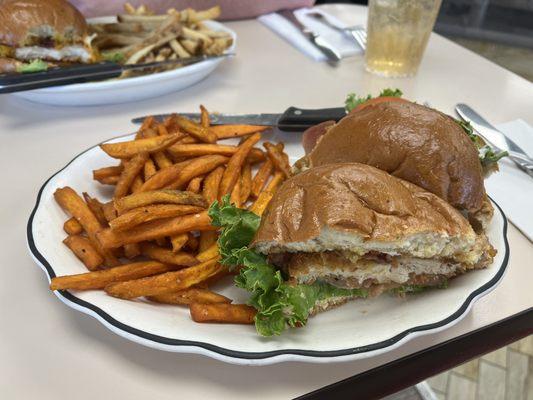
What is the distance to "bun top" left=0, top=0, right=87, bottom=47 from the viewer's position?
2217mm

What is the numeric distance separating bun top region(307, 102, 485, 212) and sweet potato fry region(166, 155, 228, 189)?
0.45 meters

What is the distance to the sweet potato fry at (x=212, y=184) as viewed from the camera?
1.55m

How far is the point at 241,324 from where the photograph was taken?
1.15 m

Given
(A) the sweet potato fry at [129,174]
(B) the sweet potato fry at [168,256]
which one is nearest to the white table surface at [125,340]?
(B) the sweet potato fry at [168,256]

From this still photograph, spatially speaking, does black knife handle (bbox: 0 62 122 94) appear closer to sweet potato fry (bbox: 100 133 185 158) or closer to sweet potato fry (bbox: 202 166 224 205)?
sweet potato fry (bbox: 100 133 185 158)

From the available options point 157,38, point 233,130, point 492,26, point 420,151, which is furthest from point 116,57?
point 492,26

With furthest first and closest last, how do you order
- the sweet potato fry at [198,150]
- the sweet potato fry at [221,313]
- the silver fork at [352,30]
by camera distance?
the silver fork at [352,30], the sweet potato fry at [198,150], the sweet potato fry at [221,313]

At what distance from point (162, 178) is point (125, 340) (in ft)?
1.74

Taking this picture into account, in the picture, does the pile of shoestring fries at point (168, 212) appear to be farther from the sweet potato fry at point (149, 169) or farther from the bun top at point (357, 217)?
the bun top at point (357, 217)

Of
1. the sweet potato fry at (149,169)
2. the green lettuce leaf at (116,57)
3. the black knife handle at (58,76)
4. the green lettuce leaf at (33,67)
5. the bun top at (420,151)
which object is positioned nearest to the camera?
the bun top at (420,151)

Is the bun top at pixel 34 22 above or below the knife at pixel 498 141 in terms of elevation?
above

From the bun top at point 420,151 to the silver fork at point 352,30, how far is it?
187 cm

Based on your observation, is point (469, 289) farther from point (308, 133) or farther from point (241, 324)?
point (308, 133)

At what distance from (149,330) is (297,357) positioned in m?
0.33
